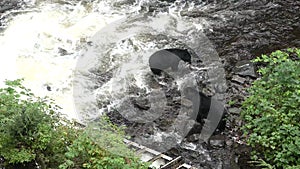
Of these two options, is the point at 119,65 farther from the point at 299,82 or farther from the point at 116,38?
the point at 299,82

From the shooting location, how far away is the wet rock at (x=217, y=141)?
644cm

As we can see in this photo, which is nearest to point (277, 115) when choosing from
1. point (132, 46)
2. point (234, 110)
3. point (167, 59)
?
point (234, 110)

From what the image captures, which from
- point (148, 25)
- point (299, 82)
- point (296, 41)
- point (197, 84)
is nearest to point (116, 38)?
point (148, 25)

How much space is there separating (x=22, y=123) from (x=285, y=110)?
3.63m

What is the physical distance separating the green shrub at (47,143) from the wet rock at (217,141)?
6.71 ft

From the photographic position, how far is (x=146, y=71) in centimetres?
821

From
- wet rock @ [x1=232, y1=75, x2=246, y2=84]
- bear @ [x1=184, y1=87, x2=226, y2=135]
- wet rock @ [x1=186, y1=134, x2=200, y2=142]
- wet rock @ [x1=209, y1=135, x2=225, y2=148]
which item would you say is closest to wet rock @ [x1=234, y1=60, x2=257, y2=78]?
wet rock @ [x1=232, y1=75, x2=246, y2=84]

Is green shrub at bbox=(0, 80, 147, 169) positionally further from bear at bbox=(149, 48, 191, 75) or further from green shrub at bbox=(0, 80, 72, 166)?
bear at bbox=(149, 48, 191, 75)

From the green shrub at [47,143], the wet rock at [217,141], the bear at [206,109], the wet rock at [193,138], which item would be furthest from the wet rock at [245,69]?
the green shrub at [47,143]

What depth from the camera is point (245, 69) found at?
7949mm

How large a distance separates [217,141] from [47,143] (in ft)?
9.62

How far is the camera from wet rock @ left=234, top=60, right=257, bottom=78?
7825 millimetres

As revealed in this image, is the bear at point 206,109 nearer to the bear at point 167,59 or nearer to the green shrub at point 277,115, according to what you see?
the green shrub at point 277,115

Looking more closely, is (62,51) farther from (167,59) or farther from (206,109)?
(206,109)
